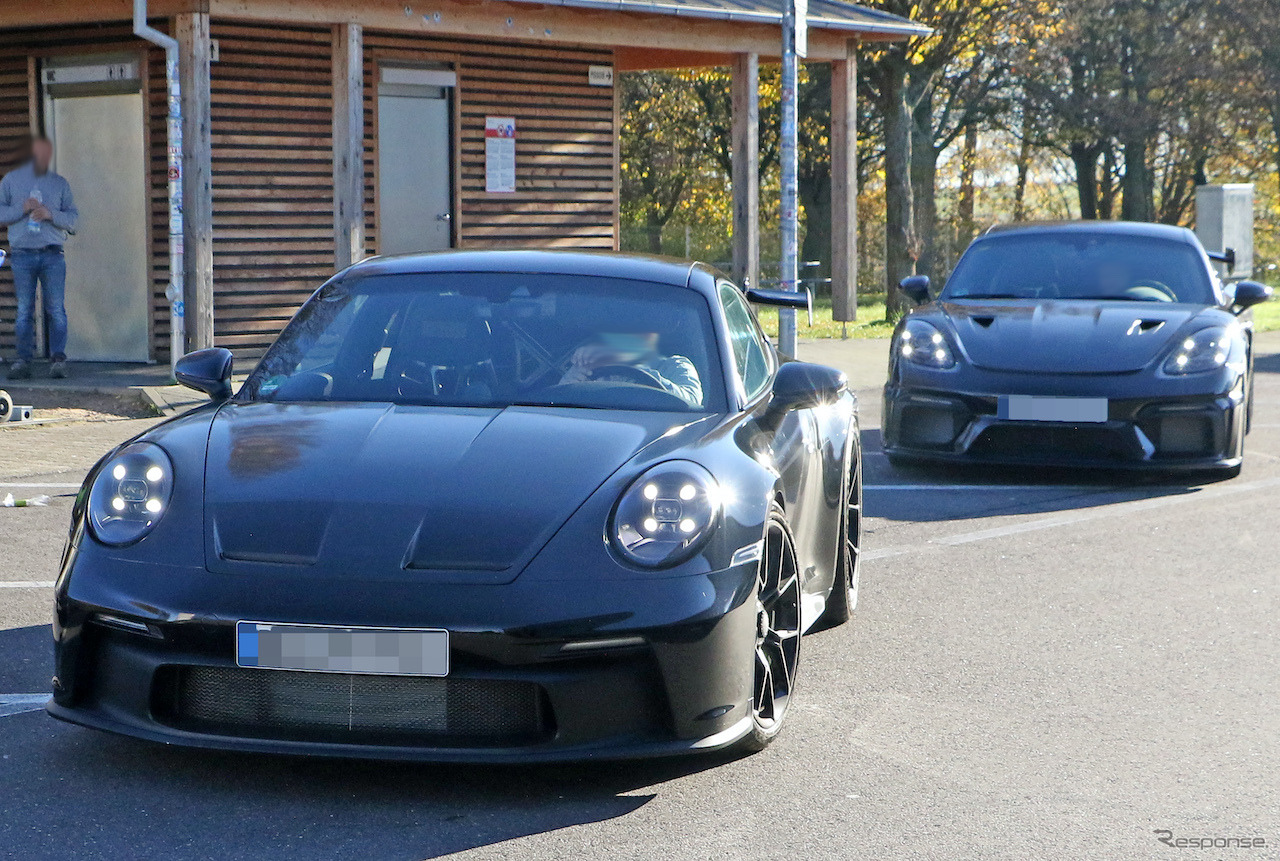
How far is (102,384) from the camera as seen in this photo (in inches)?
513

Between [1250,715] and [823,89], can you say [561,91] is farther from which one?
[823,89]

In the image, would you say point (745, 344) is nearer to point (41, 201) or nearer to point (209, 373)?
point (209, 373)

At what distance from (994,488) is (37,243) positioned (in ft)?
26.7

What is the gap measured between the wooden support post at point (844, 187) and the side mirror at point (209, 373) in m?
14.4

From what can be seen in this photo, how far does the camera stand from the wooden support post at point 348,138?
13.9m

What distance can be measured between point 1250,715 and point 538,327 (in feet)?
7.36

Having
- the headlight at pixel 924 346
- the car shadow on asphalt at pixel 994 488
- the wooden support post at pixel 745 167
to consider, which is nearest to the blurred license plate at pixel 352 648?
the car shadow on asphalt at pixel 994 488

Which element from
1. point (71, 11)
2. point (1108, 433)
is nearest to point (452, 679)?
point (1108, 433)

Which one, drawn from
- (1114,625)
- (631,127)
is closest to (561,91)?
(1114,625)

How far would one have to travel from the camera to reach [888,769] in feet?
13.4

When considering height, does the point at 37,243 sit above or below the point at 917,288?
above

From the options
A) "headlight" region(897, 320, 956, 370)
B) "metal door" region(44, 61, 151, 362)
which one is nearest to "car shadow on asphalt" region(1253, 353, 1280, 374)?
"headlight" region(897, 320, 956, 370)

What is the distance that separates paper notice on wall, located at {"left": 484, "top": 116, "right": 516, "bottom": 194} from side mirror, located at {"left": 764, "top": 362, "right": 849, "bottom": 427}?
42.4 feet

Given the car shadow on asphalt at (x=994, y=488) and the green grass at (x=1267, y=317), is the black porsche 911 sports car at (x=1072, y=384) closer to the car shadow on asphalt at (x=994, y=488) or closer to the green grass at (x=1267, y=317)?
the car shadow on asphalt at (x=994, y=488)
